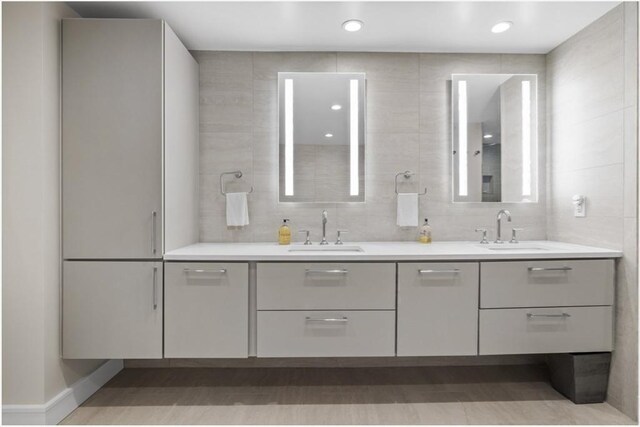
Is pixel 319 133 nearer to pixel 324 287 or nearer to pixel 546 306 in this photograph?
pixel 324 287

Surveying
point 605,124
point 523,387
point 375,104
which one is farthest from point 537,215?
point 375,104

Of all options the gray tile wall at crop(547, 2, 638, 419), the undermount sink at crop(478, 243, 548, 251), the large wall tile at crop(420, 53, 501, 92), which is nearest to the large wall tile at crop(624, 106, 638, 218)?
the gray tile wall at crop(547, 2, 638, 419)

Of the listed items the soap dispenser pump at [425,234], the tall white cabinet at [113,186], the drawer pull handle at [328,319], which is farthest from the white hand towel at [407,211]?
the tall white cabinet at [113,186]

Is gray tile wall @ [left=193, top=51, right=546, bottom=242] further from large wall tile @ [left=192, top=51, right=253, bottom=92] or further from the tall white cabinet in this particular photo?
the tall white cabinet

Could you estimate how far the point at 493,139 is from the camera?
2.57 meters

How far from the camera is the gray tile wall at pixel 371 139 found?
2.54 meters

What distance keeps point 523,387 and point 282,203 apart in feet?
6.25

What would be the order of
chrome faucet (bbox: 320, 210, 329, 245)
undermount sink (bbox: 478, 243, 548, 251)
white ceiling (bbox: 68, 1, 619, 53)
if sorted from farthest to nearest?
chrome faucet (bbox: 320, 210, 329, 245), undermount sink (bbox: 478, 243, 548, 251), white ceiling (bbox: 68, 1, 619, 53)

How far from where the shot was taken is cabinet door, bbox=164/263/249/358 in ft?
6.35

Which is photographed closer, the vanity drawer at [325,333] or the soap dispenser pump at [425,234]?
the vanity drawer at [325,333]

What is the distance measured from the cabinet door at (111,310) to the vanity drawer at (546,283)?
174 cm

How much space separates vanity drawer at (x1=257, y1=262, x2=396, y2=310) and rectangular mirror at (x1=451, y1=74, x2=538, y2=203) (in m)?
1.03

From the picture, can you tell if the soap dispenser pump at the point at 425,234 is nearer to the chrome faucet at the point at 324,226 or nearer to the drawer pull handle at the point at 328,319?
the chrome faucet at the point at 324,226

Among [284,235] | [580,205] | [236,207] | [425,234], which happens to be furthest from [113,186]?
[580,205]
